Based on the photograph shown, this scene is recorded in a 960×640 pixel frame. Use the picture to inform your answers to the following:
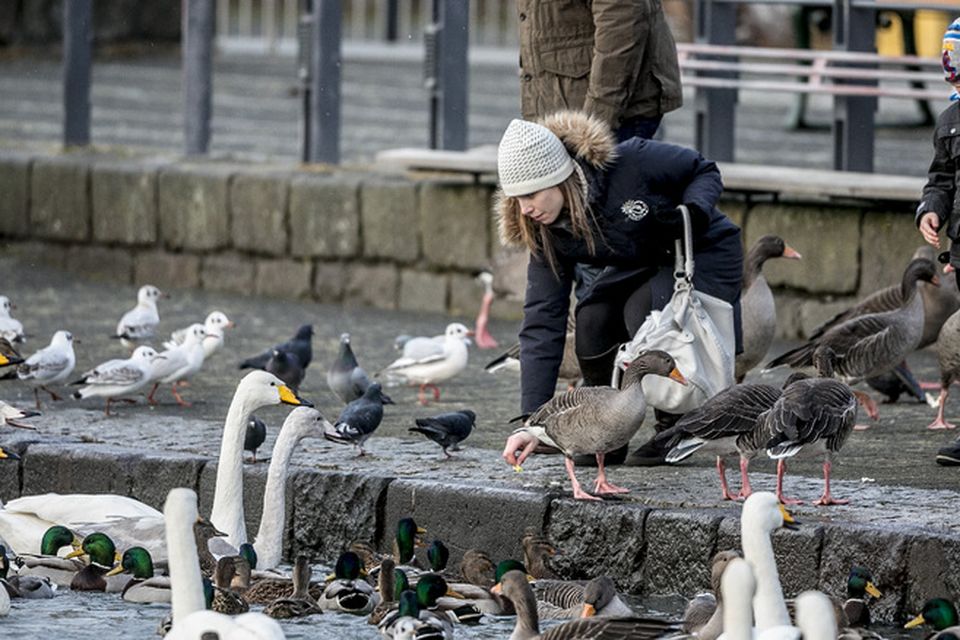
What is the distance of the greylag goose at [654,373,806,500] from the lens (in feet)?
27.7

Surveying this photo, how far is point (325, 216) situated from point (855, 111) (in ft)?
12.4

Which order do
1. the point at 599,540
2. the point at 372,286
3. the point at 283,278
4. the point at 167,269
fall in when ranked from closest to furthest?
the point at 599,540 → the point at 372,286 → the point at 283,278 → the point at 167,269

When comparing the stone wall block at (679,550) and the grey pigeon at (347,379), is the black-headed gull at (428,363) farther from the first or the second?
the stone wall block at (679,550)

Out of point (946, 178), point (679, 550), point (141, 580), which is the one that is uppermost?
point (946, 178)

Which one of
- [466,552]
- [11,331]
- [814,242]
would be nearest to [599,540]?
[466,552]

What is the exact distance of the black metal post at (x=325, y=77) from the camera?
15.4 meters

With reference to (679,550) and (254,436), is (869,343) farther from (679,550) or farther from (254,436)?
(254,436)

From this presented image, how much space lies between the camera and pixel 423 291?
14977mm

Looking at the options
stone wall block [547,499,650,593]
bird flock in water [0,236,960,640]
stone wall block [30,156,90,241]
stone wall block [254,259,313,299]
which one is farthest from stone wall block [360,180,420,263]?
stone wall block [547,499,650,593]

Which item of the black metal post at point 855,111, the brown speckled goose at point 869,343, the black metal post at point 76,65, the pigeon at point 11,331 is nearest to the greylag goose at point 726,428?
the brown speckled goose at point 869,343

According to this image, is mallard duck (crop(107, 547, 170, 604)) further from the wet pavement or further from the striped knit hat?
the striped knit hat

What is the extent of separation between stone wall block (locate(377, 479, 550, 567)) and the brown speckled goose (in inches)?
88.2

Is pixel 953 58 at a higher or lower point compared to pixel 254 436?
higher

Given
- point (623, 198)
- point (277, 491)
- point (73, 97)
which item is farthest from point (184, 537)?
point (73, 97)
